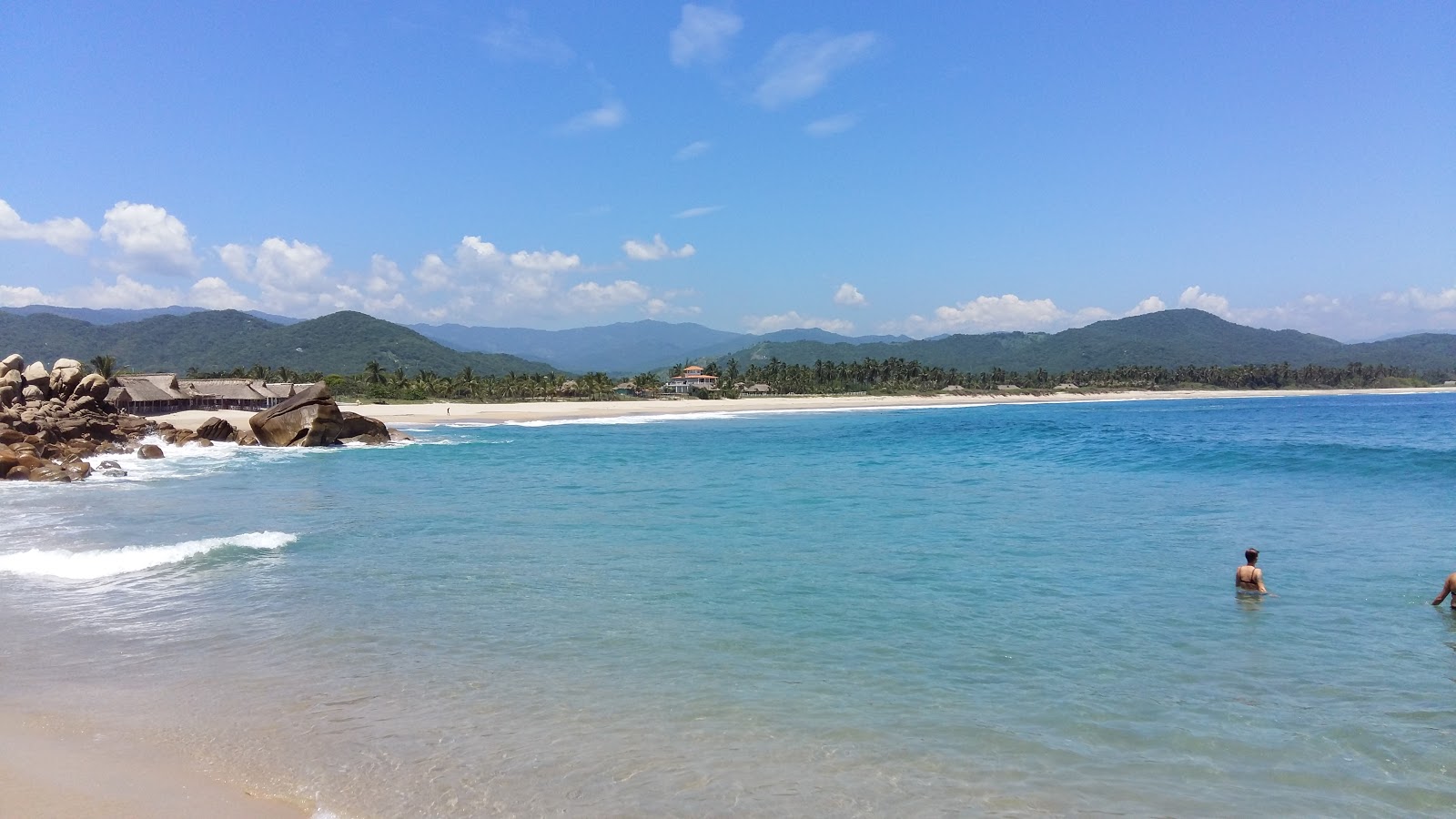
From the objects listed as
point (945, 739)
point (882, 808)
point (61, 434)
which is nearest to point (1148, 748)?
point (945, 739)

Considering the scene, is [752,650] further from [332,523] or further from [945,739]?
[332,523]

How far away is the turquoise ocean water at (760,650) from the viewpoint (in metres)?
5.66

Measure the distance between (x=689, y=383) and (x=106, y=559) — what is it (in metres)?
123

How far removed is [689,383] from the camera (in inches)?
5340

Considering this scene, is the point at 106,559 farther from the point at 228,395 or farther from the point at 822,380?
the point at 822,380

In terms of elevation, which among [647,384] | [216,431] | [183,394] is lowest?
[216,431]

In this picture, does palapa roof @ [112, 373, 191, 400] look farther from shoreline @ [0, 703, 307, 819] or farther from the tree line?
shoreline @ [0, 703, 307, 819]

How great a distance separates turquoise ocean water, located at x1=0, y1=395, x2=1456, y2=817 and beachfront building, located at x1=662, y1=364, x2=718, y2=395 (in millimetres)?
107588

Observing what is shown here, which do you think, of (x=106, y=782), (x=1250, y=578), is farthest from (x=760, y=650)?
(x=1250, y=578)

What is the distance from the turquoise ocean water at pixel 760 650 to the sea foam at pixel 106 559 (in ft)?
0.31

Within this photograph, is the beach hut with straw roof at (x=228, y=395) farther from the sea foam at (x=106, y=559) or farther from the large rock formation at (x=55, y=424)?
the sea foam at (x=106, y=559)

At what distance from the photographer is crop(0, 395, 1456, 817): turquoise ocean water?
5.66 metres

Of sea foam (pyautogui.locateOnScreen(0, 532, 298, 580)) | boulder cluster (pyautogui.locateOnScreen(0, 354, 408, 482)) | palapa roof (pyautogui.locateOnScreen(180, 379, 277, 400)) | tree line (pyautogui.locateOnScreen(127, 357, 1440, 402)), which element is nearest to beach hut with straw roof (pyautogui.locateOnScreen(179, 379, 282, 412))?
palapa roof (pyautogui.locateOnScreen(180, 379, 277, 400))

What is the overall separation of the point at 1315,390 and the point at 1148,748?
174m
